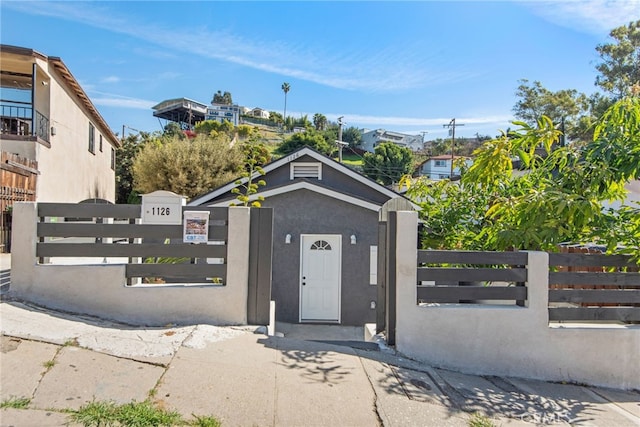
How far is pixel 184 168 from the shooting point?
19469 millimetres

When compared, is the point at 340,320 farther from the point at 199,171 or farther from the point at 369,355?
the point at 199,171

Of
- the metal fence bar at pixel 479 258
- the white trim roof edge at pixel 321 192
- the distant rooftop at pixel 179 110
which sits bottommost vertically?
the metal fence bar at pixel 479 258

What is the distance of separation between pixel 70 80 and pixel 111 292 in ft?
49.0

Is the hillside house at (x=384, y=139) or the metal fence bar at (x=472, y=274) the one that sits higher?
the hillside house at (x=384, y=139)

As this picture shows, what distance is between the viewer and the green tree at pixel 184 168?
19.3 meters

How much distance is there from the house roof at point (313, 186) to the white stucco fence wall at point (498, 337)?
556 centimetres

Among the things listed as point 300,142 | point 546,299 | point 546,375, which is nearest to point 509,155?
point 546,299

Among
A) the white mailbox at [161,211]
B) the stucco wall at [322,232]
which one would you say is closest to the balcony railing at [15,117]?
the stucco wall at [322,232]

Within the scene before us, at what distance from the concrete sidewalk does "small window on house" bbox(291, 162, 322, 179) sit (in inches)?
340

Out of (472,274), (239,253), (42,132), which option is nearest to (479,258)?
(472,274)

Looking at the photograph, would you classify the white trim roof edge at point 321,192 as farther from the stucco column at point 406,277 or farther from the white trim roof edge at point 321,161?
the stucco column at point 406,277

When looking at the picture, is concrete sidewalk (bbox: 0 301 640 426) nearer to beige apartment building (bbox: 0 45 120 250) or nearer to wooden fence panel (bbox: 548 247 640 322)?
wooden fence panel (bbox: 548 247 640 322)

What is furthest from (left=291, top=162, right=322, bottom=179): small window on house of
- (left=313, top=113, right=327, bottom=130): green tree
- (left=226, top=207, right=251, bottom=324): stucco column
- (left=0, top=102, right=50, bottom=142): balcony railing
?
(left=313, top=113, right=327, bottom=130): green tree

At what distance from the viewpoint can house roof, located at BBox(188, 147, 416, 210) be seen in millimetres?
10391
